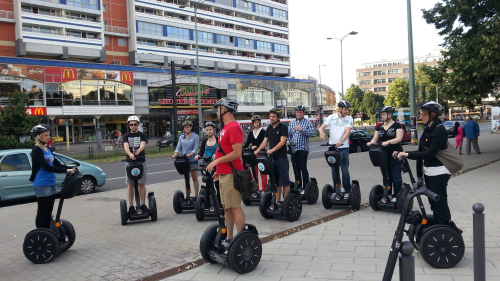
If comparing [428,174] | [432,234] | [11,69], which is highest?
[11,69]

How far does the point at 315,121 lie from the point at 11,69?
121 ft

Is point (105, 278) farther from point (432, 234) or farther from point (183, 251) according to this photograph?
point (432, 234)

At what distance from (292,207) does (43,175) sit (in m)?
3.78

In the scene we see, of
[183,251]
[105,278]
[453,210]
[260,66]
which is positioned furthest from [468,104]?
[260,66]

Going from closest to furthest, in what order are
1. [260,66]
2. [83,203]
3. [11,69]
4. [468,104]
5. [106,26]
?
[83,203] < [468,104] < [11,69] < [106,26] < [260,66]

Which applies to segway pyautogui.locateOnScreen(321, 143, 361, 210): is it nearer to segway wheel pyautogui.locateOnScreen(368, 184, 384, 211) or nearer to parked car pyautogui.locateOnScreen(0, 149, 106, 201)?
segway wheel pyautogui.locateOnScreen(368, 184, 384, 211)

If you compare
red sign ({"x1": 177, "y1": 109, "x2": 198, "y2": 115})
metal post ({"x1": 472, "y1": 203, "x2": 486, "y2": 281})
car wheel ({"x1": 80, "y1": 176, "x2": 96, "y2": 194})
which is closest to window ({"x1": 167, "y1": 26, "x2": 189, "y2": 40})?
red sign ({"x1": 177, "y1": 109, "x2": 198, "y2": 115})

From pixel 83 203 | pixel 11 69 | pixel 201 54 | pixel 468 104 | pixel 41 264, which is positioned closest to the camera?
pixel 41 264

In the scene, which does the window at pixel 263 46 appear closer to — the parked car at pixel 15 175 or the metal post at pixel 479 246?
the parked car at pixel 15 175

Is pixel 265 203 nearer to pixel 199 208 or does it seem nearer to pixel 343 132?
pixel 199 208

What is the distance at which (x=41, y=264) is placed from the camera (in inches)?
209

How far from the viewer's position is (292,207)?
22.3 ft

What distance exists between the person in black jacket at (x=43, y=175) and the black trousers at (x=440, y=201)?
4.55m

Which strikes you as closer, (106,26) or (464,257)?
(464,257)
